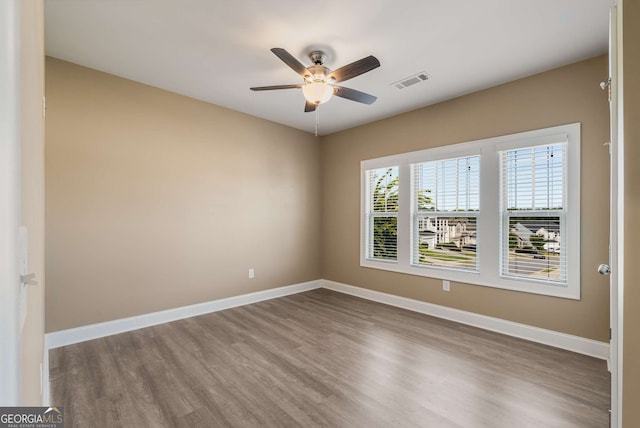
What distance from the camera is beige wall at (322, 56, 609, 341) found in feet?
9.10

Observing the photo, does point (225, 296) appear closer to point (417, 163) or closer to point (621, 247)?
point (417, 163)

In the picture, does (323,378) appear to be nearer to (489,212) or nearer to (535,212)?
(489,212)

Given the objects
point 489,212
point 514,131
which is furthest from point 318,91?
point 489,212

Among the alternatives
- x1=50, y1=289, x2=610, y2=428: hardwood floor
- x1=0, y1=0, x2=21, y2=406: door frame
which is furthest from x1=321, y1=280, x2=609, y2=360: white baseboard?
x1=0, y1=0, x2=21, y2=406: door frame

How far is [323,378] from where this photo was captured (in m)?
2.40

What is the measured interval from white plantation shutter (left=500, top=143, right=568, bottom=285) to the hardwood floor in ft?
2.72

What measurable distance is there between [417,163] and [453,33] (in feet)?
6.23

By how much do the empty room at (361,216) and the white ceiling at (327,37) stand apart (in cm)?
2

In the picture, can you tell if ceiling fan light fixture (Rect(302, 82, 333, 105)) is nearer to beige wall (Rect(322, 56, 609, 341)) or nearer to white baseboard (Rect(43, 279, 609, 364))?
beige wall (Rect(322, 56, 609, 341))

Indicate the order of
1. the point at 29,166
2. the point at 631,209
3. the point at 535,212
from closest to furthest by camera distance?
the point at 29,166 → the point at 631,209 → the point at 535,212

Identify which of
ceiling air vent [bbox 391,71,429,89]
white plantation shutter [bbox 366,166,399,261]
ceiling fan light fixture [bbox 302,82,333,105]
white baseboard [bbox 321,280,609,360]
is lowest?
white baseboard [bbox 321,280,609,360]

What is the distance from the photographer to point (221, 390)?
223 centimetres

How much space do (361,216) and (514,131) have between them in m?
2.40

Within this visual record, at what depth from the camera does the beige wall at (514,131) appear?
2.77 m
